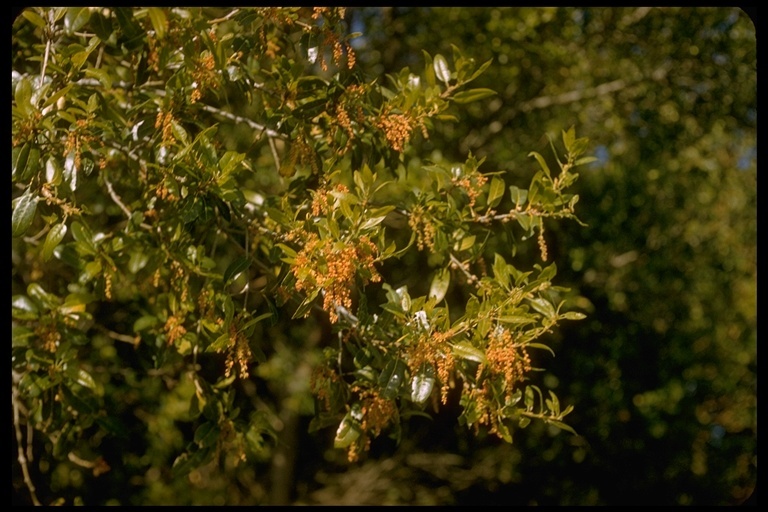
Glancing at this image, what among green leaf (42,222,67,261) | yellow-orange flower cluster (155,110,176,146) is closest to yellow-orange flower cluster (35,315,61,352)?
green leaf (42,222,67,261)

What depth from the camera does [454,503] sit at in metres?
6.43

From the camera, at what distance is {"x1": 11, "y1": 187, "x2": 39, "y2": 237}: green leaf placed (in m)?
1.92

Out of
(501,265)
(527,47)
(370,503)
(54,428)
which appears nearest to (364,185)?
(501,265)

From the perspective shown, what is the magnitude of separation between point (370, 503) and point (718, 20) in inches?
197

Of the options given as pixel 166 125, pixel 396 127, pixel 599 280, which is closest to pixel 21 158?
pixel 166 125

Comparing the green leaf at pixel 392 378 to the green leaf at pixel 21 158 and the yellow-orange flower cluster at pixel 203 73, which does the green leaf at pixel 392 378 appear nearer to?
the yellow-orange flower cluster at pixel 203 73

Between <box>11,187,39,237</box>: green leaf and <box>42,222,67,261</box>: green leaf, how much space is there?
0.24ft

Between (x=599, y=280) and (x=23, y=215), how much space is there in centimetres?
447

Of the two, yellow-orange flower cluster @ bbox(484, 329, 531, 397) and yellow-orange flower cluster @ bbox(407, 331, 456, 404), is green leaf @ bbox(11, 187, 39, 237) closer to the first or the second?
yellow-orange flower cluster @ bbox(407, 331, 456, 404)

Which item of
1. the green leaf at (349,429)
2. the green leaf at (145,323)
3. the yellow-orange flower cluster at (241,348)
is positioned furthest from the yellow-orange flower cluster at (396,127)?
the green leaf at (145,323)

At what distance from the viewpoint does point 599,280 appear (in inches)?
211

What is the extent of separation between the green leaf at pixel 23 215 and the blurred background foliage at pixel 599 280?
236cm

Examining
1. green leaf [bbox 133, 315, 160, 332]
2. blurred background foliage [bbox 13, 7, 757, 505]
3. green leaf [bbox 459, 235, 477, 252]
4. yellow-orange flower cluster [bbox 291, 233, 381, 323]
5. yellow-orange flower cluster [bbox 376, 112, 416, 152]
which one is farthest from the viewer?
blurred background foliage [bbox 13, 7, 757, 505]

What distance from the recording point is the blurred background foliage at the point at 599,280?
471 cm
